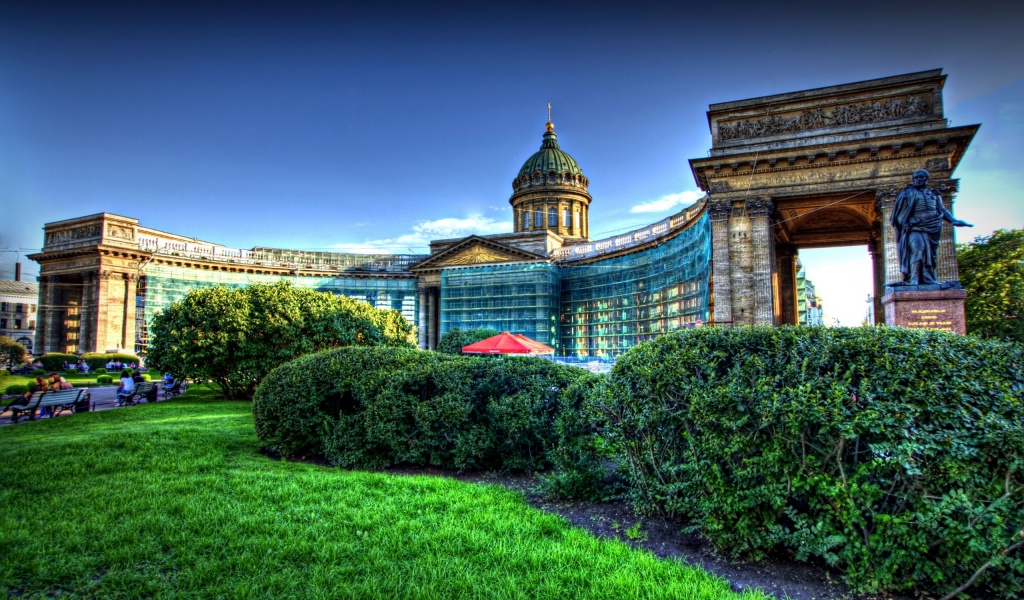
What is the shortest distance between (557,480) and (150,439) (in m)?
6.82

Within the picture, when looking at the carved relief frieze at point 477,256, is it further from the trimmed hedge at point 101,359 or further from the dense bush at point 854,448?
the dense bush at point 854,448

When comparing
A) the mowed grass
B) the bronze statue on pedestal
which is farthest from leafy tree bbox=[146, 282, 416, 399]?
the bronze statue on pedestal

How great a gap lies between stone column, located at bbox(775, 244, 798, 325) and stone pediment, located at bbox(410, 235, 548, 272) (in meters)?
21.0

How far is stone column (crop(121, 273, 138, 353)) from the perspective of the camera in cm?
4122

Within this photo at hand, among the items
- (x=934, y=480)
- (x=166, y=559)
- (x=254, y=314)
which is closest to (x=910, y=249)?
(x=934, y=480)

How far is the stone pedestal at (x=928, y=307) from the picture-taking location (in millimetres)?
9945

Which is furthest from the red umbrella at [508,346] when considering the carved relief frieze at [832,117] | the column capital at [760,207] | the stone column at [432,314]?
the stone column at [432,314]

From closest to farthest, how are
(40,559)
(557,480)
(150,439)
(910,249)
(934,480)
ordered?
1. (934,480)
2. (40,559)
3. (557,480)
4. (150,439)
5. (910,249)

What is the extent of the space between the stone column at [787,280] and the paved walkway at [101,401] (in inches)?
1055

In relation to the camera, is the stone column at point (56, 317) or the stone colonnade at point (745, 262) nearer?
the stone colonnade at point (745, 262)

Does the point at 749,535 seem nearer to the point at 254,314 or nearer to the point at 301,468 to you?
the point at 301,468

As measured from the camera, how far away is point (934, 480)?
11.0ft

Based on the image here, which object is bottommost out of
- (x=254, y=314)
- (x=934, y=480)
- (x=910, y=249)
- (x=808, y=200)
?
(x=934, y=480)

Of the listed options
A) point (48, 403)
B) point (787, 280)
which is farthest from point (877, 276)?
point (48, 403)
